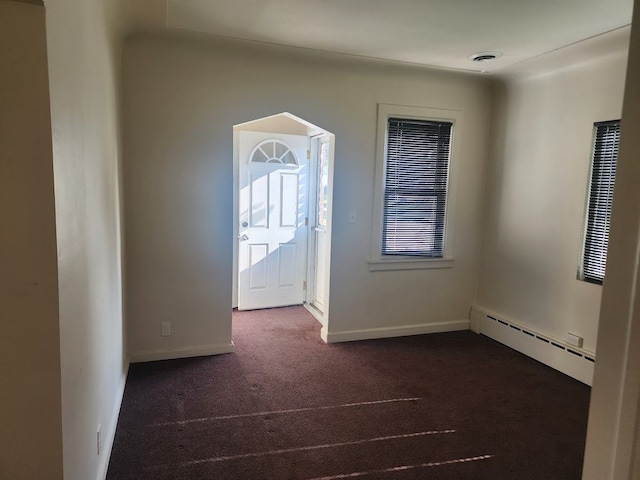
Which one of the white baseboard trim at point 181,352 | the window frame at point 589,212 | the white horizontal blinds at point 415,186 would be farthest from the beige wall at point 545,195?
the white baseboard trim at point 181,352

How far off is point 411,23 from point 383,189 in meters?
1.55

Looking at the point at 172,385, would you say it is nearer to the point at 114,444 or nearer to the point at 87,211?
the point at 114,444

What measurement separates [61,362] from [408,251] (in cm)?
333

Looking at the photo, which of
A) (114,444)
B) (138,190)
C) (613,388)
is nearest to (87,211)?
(114,444)

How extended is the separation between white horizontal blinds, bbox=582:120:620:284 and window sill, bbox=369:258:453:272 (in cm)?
125

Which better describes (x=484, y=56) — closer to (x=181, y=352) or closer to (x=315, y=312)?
(x=315, y=312)

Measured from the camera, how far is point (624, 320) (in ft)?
2.73

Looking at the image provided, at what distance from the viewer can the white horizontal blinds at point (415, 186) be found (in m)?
3.93

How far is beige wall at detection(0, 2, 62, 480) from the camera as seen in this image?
1.05m

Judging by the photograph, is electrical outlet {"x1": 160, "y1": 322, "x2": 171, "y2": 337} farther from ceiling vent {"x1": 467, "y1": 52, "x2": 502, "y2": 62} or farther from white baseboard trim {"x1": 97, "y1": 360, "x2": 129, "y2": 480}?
ceiling vent {"x1": 467, "y1": 52, "x2": 502, "y2": 62}

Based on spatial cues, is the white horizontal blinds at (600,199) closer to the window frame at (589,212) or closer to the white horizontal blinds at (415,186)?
the window frame at (589,212)

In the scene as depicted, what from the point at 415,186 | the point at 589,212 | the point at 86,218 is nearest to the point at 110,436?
the point at 86,218

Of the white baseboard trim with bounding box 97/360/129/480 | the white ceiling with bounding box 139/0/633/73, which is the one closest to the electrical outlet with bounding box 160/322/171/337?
the white baseboard trim with bounding box 97/360/129/480

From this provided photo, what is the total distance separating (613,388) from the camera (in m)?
0.86
